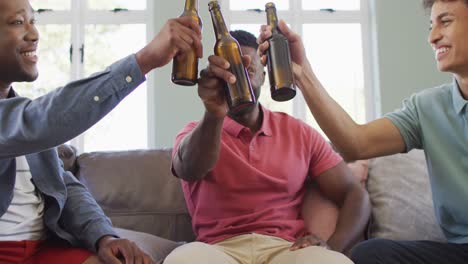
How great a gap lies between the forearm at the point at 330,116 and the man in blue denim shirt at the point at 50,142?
37 centimetres

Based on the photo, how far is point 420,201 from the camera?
69.8 inches

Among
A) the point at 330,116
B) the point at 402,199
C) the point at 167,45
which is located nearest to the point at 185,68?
the point at 167,45

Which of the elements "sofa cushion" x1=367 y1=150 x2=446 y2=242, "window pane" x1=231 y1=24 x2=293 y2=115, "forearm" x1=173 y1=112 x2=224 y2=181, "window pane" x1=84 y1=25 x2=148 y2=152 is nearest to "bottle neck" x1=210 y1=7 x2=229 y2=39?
"forearm" x1=173 y1=112 x2=224 y2=181

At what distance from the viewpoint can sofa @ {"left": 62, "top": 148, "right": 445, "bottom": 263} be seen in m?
1.73

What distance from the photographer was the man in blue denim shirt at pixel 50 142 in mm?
1022

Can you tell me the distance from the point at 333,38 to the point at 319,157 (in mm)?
2174

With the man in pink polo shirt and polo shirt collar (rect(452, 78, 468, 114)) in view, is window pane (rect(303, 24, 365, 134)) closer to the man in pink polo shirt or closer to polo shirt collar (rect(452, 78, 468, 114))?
the man in pink polo shirt

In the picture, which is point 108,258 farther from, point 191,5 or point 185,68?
point 191,5

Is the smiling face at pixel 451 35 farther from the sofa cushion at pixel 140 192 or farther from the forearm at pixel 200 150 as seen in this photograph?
the sofa cushion at pixel 140 192

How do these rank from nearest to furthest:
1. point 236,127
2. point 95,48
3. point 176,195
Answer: point 236,127 → point 176,195 → point 95,48

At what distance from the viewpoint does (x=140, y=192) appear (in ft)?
6.34

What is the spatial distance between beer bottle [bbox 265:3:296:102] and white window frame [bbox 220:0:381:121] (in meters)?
2.35

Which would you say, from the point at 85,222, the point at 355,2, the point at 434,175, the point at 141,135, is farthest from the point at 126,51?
the point at 434,175

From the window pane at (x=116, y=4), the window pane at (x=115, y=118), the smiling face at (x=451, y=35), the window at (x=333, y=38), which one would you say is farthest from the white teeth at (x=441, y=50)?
the window pane at (x=116, y=4)
